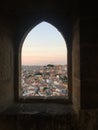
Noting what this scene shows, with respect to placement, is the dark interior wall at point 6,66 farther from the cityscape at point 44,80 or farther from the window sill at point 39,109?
the cityscape at point 44,80

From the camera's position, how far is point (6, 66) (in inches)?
97.4

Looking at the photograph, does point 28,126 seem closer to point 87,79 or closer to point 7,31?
point 87,79

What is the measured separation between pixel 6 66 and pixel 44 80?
1.90 feet

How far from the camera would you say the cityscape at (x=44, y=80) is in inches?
109

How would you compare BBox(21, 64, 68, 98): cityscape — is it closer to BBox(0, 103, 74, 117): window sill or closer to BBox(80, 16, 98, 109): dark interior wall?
BBox(0, 103, 74, 117): window sill

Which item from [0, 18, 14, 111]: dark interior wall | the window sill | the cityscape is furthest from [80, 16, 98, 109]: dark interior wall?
[0, 18, 14, 111]: dark interior wall

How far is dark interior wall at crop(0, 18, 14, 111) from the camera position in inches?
92.4

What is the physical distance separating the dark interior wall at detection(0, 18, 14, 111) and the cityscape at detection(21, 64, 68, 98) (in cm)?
23

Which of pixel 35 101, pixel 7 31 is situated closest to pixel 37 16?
pixel 7 31

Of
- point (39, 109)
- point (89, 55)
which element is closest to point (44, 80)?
point (39, 109)

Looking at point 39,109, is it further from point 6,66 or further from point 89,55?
point 89,55

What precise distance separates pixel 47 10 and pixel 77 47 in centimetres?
69

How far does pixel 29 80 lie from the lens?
9.39ft

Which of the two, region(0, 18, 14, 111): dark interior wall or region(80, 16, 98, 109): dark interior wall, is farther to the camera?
region(0, 18, 14, 111): dark interior wall
